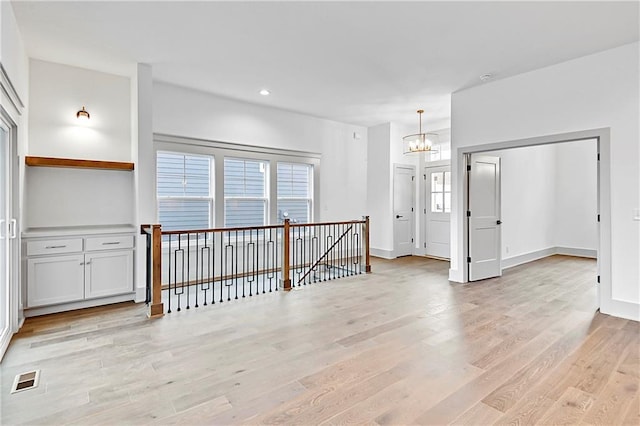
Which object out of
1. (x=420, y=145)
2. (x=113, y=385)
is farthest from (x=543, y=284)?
(x=113, y=385)

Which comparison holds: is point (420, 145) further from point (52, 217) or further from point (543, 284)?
point (52, 217)

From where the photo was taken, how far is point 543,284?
211 inches

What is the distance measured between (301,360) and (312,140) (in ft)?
16.6

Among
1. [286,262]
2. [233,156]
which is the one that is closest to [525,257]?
[286,262]

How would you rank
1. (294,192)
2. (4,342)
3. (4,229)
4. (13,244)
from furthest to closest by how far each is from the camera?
(294,192) → (13,244) → (4,229) → (4,342)

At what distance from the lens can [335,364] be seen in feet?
8.96

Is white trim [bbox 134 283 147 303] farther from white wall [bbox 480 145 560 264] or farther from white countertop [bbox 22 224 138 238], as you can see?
white wall [bbox 480 145 560 264]

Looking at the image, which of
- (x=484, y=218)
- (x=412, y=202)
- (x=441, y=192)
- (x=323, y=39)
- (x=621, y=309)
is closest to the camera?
(x=323, y=39)

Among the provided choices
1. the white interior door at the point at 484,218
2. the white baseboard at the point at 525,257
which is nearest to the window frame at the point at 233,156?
the white interior door at the point at 484,218

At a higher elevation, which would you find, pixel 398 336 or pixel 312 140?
pixel 312 140

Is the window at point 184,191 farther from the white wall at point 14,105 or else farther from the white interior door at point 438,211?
the white interior door at point 438,211

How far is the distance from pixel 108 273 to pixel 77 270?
0.32 meters

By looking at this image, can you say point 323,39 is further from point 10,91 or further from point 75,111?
point 75,111

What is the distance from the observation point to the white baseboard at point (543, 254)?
22.0 feet
